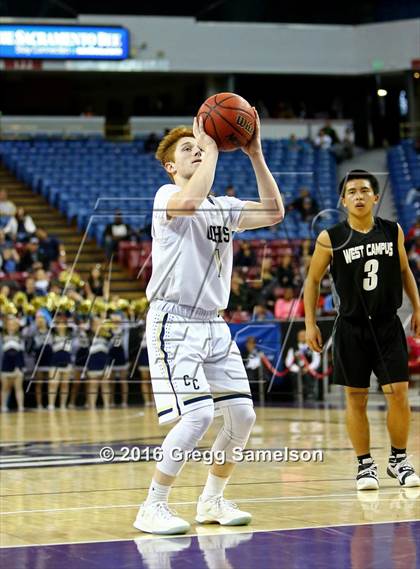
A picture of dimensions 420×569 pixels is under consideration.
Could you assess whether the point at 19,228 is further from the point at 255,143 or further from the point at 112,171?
the point at 255,143

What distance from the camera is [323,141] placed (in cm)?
3008

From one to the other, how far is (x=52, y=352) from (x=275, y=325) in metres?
3.48

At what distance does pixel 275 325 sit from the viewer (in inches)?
691

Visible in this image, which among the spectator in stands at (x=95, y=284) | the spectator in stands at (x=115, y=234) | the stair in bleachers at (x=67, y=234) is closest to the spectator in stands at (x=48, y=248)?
the stair in bleachers at (x=67, y=234)

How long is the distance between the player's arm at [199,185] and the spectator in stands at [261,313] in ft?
38.5

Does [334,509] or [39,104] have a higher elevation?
[39,104]

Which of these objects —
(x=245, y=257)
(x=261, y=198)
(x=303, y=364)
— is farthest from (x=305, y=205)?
(x=261, y=198)

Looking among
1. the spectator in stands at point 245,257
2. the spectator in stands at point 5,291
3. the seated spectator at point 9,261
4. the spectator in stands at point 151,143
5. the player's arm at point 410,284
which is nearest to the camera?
the player's arm at point 410,284

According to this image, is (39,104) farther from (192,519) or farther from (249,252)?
(192,519)

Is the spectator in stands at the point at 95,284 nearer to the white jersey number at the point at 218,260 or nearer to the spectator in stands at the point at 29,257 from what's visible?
the spectator in stands at the point at 29,257

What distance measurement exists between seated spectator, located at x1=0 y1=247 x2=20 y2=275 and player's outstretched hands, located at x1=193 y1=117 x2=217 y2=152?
14.7m

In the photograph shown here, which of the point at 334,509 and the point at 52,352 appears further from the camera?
the point at 52,352

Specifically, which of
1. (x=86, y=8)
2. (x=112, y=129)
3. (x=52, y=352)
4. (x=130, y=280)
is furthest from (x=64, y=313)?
(x=86, y=8)

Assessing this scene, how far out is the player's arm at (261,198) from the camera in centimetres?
601
